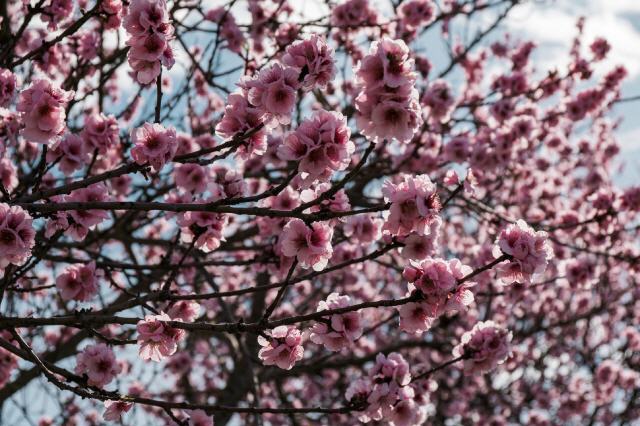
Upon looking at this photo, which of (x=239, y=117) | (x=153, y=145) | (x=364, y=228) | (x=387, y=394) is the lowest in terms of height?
(x=387, y=394)

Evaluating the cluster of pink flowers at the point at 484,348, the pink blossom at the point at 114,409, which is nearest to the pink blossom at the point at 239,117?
the pink blossom at the point at 114,409

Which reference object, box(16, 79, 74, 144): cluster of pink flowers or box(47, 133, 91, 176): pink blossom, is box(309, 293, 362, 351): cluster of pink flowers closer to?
box(16, 79, 74, 144): cluster of pink flowers

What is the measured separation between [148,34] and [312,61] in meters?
0.75

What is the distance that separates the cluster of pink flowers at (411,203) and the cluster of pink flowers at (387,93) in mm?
271

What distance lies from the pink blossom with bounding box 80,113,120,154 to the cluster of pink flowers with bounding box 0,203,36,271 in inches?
53.9

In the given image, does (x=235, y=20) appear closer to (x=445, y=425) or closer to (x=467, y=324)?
(x=467, y=324)

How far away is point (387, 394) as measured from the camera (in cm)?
335

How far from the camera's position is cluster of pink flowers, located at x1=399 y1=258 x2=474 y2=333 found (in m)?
2.65

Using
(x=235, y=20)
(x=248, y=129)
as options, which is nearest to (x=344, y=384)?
(x=235, y=20)

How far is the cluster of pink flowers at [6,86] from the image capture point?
10.9ft

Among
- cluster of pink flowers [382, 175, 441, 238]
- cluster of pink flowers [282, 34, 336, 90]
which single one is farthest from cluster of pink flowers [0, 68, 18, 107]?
cluster of pink flowers [382, 175, 441, 238]

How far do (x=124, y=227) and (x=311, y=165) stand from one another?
361cm

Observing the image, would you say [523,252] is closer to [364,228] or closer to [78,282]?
[364,228]

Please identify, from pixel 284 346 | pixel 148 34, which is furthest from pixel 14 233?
pixel 284 346
